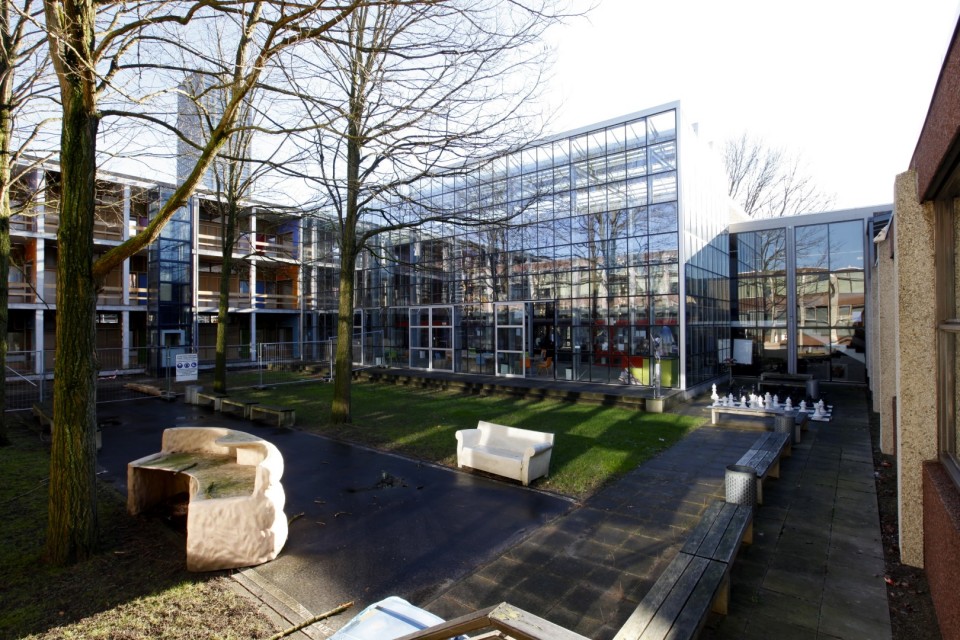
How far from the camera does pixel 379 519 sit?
6.21 meters

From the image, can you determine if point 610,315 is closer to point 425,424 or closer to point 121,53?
point 425,424

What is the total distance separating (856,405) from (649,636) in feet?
49.7

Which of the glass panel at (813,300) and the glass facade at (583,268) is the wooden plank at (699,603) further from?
the glass panel at (813,300)

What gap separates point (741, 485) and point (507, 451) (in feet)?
11.6

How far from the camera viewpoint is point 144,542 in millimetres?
5430

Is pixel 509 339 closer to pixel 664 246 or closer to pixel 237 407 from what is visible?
pixel 664 246

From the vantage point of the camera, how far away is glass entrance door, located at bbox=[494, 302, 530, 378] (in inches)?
760

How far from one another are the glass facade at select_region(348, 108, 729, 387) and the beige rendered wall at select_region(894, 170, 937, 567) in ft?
34.2

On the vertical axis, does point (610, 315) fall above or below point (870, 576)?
above

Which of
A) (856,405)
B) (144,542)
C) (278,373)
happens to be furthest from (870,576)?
(278,373)

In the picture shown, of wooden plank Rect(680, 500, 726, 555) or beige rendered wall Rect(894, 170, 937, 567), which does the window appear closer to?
beige rendered wall Rect(894, 170, 937, 567)

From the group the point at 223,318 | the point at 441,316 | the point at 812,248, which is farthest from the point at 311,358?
the point at 812,248

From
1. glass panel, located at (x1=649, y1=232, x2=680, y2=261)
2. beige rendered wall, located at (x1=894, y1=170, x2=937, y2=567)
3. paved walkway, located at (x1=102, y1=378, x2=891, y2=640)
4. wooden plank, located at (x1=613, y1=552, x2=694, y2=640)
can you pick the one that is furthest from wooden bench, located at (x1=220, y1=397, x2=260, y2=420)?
glass panel, located at (x1=649, y1=232, x2=680, y2=261)

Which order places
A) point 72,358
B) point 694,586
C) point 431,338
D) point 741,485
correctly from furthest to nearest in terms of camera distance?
point 431,338, point 741,485, point 72,358, point 694,586
